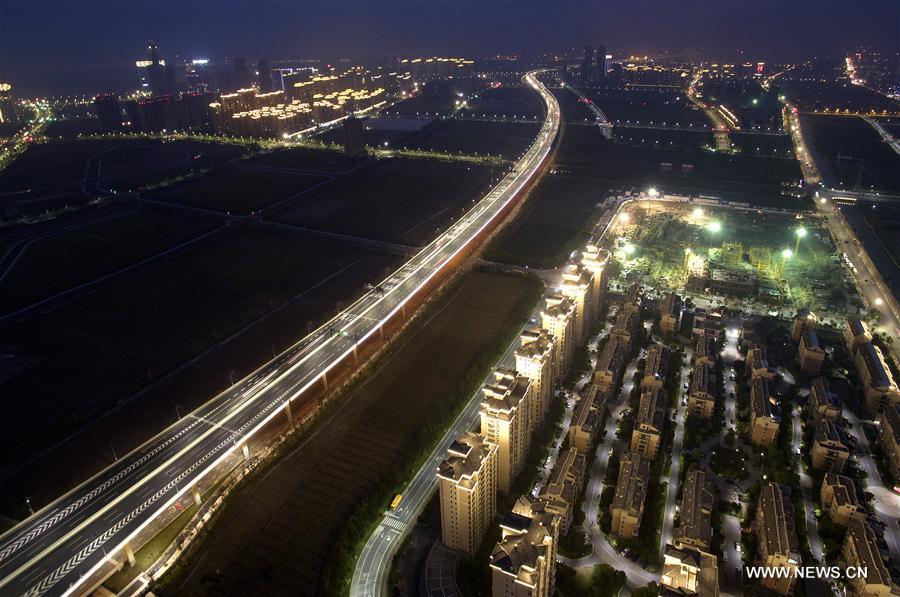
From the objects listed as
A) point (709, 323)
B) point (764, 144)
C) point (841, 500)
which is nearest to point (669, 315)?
point (709, 323)

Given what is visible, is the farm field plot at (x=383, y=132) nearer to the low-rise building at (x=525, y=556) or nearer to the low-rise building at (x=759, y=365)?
the low-rise building at (x=759, y=365)

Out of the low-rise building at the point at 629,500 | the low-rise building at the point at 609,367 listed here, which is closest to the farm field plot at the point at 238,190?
the low-rise building at the point at 609,367

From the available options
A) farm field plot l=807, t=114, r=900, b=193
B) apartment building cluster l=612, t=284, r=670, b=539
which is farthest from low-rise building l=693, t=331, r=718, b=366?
farm field plot l=807, t=114, r=900, b=193

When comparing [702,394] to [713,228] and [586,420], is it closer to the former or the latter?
[586,420]

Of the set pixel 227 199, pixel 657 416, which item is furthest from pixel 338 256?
pixel 657 416

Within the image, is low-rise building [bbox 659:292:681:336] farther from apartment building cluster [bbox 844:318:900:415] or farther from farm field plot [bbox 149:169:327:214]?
farm field plot [bbox 149:169:327:214]

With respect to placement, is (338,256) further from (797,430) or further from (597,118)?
(597,118)
